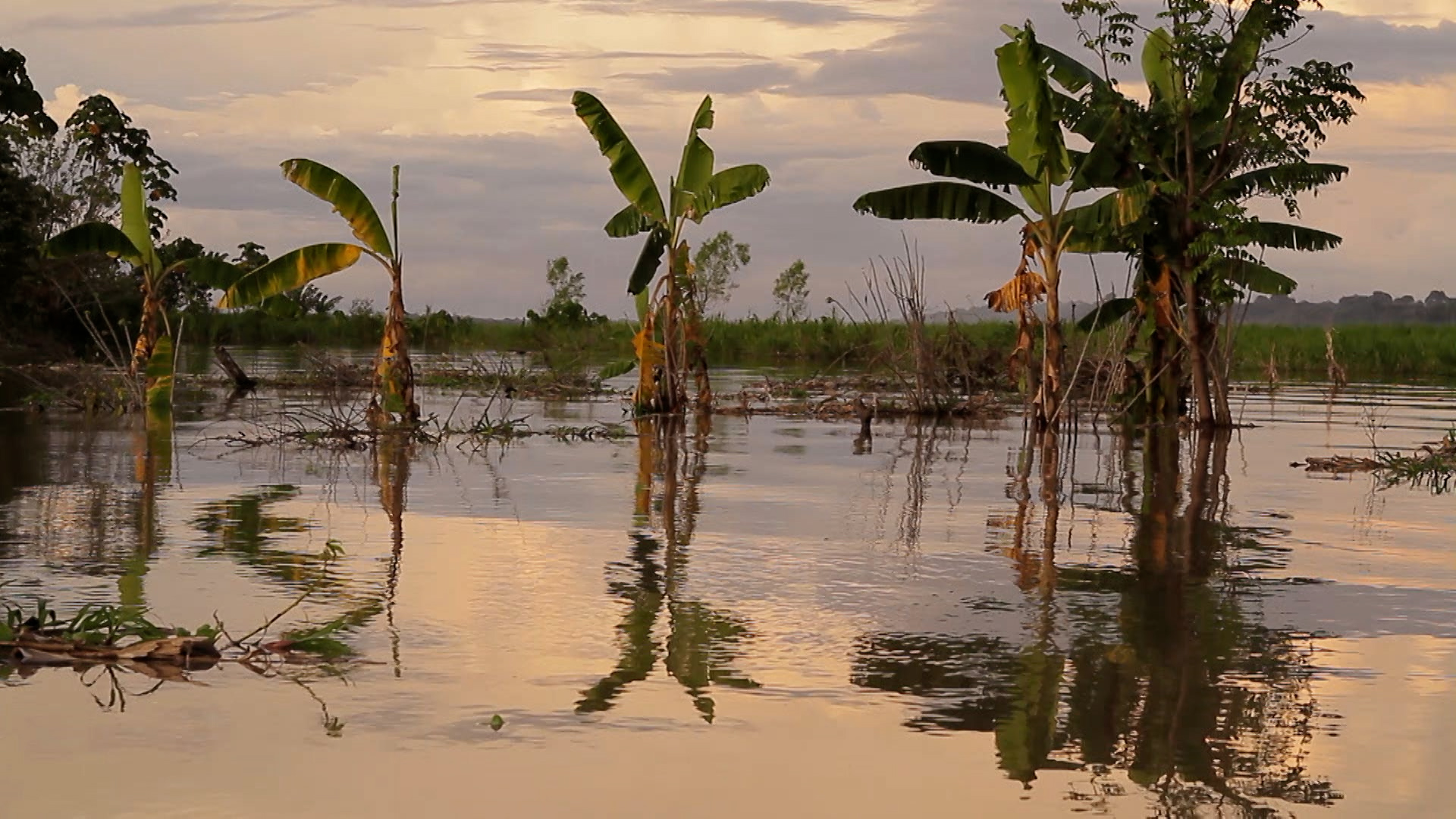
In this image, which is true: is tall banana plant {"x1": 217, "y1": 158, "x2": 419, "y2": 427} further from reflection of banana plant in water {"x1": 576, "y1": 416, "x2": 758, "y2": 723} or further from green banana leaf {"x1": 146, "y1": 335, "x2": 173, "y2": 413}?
reflection of banana plant in water {"x1": 576, "y1": 416, "x2": 758, "y2": 723}

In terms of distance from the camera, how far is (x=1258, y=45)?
22969 millimetres

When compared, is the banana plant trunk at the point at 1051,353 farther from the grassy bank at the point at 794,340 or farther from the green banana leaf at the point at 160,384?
the grassy bank at the point at 794,340

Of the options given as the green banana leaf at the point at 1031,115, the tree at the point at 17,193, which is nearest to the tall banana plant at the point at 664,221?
the green banana leaf at the point at 1031,115

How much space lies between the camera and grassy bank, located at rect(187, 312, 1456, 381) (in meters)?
49.3

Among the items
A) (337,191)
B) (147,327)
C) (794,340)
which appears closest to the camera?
(337,191)

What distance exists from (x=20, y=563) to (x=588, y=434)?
38.9ft

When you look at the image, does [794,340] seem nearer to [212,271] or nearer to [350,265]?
[212,271]

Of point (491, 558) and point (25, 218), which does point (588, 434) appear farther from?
point (25, 218)

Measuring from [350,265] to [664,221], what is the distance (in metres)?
5.33

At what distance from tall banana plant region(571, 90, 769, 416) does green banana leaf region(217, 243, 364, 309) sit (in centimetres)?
466

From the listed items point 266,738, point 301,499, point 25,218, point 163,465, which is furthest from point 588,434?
point 25,218

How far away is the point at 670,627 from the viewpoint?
25.6ft

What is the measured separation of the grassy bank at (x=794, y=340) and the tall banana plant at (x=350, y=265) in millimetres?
20537

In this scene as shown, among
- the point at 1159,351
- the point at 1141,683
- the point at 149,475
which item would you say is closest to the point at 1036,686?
the point at 1141,683
